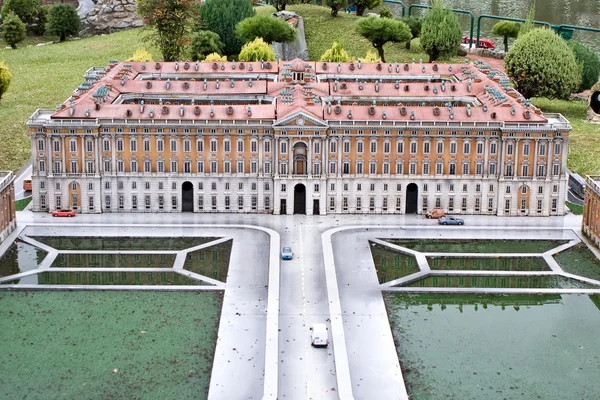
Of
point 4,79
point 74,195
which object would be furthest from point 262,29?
point 74,195

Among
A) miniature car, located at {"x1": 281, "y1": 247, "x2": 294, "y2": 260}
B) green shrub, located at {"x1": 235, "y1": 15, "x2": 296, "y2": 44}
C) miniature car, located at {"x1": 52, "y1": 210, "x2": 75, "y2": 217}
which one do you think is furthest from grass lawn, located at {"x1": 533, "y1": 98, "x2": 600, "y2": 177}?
miniature car, located at {"x1": 52, "y1": 210, "x2": 75, "y2": 217}

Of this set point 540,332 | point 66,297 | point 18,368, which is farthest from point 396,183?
point 18,368

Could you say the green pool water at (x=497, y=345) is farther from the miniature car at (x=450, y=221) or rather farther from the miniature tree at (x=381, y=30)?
the miniature tree at (x=381, y=30)

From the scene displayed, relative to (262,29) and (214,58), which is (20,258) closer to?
(214,58)

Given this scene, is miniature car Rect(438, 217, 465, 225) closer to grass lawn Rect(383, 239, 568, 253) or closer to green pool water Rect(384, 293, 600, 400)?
grass lawn Rect(383, 239, 568, 253)

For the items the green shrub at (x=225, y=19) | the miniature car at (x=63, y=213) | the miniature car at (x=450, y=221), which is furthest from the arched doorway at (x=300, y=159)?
the green shrub at (x=225, y=19)

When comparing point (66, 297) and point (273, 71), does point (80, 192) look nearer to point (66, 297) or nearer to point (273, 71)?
point (66, 297)

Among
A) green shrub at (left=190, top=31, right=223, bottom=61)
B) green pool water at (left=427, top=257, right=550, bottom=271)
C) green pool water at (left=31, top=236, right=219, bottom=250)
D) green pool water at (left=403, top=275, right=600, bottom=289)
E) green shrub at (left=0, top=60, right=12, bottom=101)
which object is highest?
green shrub at (left=190, top=31, right=223, bottom=61)
